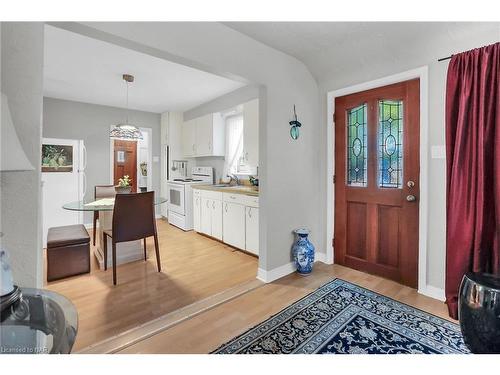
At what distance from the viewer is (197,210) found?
4320mm

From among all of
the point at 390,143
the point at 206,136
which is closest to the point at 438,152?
the point at 390,143

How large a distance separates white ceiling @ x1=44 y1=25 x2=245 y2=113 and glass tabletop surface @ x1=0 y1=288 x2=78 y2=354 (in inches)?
93.2

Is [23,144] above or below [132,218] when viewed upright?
above

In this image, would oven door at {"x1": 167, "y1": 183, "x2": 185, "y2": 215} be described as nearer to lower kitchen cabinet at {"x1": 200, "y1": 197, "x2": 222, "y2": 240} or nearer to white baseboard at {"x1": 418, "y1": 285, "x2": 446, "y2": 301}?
lower kitchen cabinet at {"x1": 200, "y1": 197, "x2": 222, "y2": 240}

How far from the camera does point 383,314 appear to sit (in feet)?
6.50

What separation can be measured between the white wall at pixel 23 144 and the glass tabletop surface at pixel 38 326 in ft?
1.14

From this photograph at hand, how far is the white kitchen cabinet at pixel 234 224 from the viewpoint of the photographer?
338 centimetres

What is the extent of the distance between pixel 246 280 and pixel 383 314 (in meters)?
1.25

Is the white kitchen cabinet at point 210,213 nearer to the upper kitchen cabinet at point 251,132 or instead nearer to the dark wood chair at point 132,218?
the upper kitchen cabinet at point 251,132

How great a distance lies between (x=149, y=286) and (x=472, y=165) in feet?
9.55

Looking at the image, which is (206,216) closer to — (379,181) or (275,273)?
(275,273)

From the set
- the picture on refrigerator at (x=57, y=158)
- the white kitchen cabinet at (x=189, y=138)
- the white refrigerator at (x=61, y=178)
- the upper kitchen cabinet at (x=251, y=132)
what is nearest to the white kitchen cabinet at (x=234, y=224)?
the upper kitchen cabinet at (x=251, y=132)

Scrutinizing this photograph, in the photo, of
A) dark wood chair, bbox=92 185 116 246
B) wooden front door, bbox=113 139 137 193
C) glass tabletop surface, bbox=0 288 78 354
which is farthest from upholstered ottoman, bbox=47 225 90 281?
wooden front door, bbox=113 139 137 193

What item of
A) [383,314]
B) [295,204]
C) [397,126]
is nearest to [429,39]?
[397,126]
